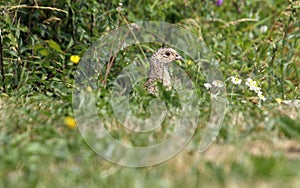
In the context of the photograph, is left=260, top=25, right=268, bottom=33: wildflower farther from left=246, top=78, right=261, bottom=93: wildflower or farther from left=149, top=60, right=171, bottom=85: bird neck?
left=149, top=60, right=171, bottom=85: bird neck

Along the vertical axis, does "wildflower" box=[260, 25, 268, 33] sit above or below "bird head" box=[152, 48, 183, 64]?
above

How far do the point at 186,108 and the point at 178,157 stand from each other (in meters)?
0.88

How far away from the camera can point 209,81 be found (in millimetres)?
5875

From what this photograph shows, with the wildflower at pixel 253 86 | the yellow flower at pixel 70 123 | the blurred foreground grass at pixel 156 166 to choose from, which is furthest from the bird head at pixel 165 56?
the yellow flower at pixel 70 123

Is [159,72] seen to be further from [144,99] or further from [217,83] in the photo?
[144,99]

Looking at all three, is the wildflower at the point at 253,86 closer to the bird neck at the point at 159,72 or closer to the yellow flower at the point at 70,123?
the bird neck at the point at 159,72

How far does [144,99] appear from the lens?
14.4 feet

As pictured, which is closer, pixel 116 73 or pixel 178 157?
pixel 178 157

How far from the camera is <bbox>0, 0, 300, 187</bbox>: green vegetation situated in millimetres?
3121

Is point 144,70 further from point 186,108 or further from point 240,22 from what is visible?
point 240,22

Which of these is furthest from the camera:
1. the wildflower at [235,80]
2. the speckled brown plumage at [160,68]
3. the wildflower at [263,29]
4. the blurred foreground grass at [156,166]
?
the wildflower at [263,29]

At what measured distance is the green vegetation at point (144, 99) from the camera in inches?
123

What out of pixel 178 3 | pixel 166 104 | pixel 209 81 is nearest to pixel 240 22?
pixel 178 3

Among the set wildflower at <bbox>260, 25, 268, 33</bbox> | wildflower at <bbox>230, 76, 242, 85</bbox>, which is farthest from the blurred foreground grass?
wildflower at <bbox>260, 25, 268, 33</bbox>
